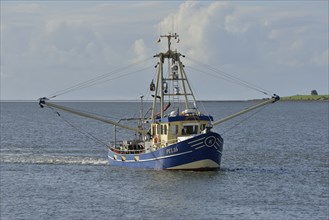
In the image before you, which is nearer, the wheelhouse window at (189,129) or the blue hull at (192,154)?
the blue hull at (192,154)

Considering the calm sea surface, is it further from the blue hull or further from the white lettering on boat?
the white lettering on boat

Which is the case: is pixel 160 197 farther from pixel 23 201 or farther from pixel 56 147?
pixel 56 147

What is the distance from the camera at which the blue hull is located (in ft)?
214

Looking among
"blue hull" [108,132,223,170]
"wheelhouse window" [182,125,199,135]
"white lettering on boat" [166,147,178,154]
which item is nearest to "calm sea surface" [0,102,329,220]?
"blue hull" [108,132,223,170]

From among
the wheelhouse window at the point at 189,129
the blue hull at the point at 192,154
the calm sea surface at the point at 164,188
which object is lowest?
the calm sea surface at the point at 164,188

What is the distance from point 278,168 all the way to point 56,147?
3538 cm

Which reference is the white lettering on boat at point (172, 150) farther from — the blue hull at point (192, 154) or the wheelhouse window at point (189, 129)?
the wheelhouse window at point (189, 129)

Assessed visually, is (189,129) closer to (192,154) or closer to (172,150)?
(172,150)

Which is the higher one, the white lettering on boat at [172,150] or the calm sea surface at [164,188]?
the white lettering on boat at [172,150]

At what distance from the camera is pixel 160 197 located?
55781mm

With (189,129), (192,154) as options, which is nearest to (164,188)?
(192,154)

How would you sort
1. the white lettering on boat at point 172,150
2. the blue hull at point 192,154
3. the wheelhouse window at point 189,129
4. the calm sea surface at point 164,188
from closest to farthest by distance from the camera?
the calm sea surface at point 164,188, the blue hull at point 192,154, the white lettering on boat at point 172,150, the wheelhouse window at point 189,129

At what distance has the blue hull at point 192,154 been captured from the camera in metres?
65.1

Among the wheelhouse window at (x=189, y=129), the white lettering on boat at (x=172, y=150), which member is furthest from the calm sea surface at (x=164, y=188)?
the wheelhouse window at (x=189, y=129)
